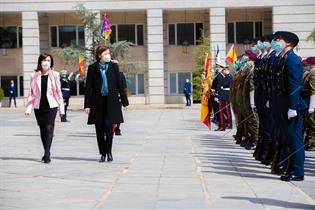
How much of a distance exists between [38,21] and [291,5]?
58.1ft

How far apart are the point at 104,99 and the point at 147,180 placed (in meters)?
2.93

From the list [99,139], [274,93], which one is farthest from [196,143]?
[274,93]

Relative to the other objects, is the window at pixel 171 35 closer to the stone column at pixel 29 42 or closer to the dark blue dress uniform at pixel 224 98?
the stone column at pixel 29 42

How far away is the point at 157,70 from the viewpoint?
166 feet

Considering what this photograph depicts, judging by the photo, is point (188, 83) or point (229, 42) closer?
point (188, 83)

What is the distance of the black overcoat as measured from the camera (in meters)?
11.9

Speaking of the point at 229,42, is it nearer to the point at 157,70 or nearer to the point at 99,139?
the point at 157,70

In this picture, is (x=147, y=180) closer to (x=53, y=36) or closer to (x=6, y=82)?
(x=53, y=36)

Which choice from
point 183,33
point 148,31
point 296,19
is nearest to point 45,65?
point 148,31

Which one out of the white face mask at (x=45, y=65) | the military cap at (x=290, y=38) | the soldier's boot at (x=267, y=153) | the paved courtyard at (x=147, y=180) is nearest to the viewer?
the paved courtyard at (x=147, y=180)

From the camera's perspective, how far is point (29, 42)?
5000cm

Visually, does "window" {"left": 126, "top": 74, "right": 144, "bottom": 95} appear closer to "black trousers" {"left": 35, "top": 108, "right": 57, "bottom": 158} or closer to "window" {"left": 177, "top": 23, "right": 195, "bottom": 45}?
"window" {"left": 177, "top": 23, "right": 195, "bottom": 45}

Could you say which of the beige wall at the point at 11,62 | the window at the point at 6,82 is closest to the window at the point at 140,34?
the beige wall at the point at 11,62

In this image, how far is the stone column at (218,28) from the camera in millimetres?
49500
